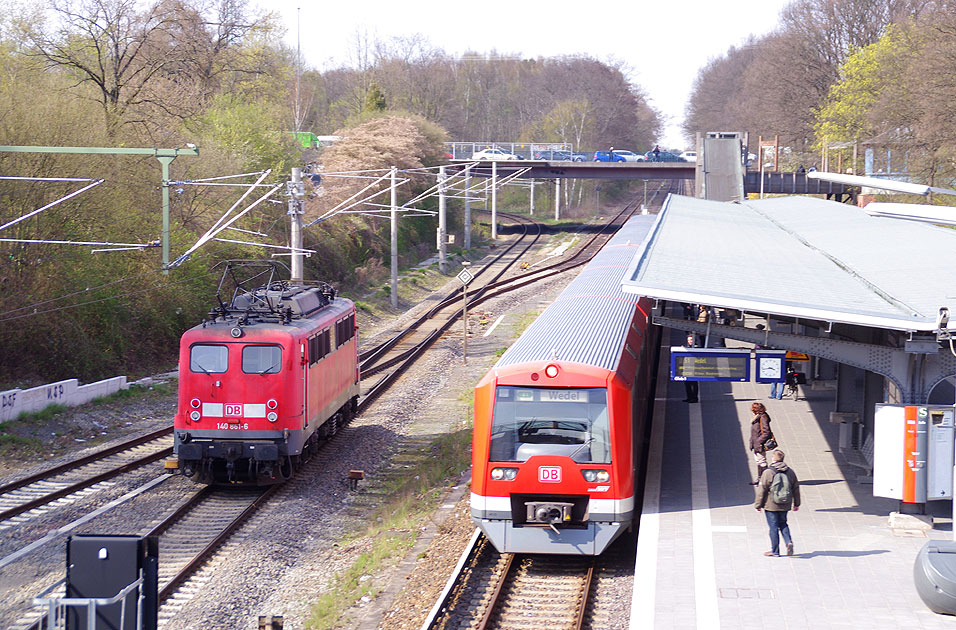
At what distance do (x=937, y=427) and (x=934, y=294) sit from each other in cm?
210

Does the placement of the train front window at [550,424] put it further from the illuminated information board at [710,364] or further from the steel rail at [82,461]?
the steel rail at [82,461]

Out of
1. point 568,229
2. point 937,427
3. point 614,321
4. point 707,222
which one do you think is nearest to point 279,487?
point 614,321

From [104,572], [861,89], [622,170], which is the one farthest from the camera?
[622,170]

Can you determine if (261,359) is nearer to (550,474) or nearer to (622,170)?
(550,474)

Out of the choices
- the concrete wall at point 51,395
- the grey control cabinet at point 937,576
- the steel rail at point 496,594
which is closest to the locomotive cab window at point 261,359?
the steel rail at point 496,594

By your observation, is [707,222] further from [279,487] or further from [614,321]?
[279,487]

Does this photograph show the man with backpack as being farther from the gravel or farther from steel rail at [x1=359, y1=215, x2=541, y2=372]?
steel rail at [x1=359, y1=215, x2=541, y2=372]

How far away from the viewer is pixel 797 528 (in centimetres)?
1199

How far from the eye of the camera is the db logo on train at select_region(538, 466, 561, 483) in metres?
11.3

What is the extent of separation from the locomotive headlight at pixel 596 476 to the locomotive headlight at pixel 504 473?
819 mm

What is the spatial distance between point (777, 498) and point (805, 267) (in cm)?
582

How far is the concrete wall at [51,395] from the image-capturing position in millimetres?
18844

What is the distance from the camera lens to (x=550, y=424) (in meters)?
11.5

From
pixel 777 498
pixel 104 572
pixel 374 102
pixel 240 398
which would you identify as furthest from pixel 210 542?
pixel 374 102
